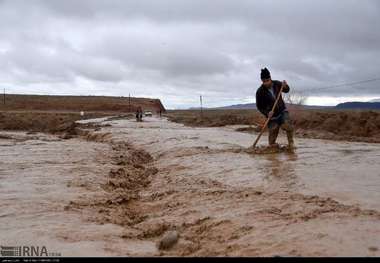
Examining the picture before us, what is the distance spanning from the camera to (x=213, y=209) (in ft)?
19.6

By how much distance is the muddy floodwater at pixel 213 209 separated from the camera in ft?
14.4

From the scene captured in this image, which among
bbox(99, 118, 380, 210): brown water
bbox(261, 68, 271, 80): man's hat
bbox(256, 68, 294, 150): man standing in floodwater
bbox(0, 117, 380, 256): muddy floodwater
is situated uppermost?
bbox(261, 68, 271, 80): man's hat

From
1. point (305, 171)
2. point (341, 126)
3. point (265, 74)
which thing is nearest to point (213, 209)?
point (305, 171)

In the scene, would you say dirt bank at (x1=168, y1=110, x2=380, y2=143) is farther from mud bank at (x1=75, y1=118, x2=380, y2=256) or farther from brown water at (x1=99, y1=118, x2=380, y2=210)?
mud bank at (x1=75, y1=118, x2=380, y2=256)

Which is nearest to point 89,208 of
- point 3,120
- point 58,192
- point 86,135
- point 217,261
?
point 58,192

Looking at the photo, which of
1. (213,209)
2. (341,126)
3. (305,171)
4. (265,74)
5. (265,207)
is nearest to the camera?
(265,207)

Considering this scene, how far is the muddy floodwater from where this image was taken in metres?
4.39

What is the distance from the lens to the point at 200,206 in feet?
20.4

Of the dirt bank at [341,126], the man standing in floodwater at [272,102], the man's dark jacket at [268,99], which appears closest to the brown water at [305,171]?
the man standing in floodwater at [272,102]

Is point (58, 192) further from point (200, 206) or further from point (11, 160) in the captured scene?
point (11, 160)

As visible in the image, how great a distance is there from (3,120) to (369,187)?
102 feet

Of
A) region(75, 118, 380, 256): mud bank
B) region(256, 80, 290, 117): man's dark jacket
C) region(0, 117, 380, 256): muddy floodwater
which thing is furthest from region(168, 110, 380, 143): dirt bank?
region(75, 118, 380, 256): mud bank

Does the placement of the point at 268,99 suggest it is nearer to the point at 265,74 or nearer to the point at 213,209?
the point at 265,74

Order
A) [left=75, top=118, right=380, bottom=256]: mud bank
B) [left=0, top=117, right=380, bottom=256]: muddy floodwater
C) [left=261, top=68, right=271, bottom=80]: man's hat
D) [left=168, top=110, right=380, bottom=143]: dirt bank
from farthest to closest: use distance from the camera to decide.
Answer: [left=168, top=110, right=380, bottom=143]: dirt bank, [left=261, top=68, right=271, bottom=80]: man's hat, [left=0, top=117, right=380, bottom=256]: muddy floodwater, [left=75, top=118, right=380, bottom=256]: mud bank
